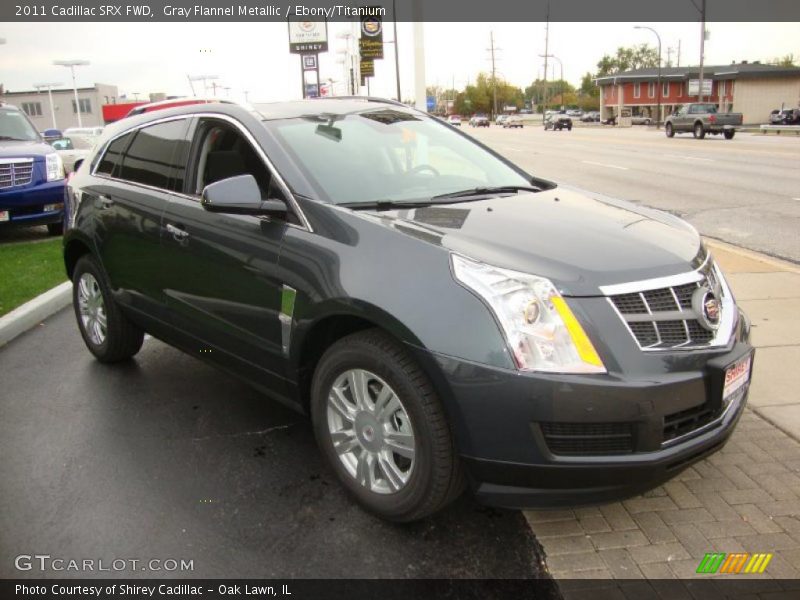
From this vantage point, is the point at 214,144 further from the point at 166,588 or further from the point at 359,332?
the point at 166,588

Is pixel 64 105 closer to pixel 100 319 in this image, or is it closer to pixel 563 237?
pixel 100 319

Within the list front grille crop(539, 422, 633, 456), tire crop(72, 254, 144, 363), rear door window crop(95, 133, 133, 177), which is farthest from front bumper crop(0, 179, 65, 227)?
front grille crop(539, 422, 633, 456)

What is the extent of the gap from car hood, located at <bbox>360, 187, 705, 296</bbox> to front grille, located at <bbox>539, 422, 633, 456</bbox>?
487 millimetres

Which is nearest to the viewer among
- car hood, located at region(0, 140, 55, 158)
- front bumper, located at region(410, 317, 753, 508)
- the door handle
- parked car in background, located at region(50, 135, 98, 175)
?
front bumper, located at region(410, 317, 753, 508)

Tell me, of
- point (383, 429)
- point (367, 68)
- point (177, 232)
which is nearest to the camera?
point (383, 429)

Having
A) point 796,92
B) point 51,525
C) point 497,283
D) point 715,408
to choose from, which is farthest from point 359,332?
point 796,92

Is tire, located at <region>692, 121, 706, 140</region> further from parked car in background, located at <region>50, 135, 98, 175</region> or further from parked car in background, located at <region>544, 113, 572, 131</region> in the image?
parked car in background, located at <region>50, 135, 98, 175</region>

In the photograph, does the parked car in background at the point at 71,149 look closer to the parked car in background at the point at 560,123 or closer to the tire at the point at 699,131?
the tire at the point at 699,131

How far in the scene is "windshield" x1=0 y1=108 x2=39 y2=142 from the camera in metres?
11.9

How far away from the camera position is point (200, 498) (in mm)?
3381

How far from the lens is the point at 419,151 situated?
167 inches

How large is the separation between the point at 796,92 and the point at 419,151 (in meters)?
79.7

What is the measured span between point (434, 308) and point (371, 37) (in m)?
23.6

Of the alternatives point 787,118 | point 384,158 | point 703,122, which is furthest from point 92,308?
point 787,118
